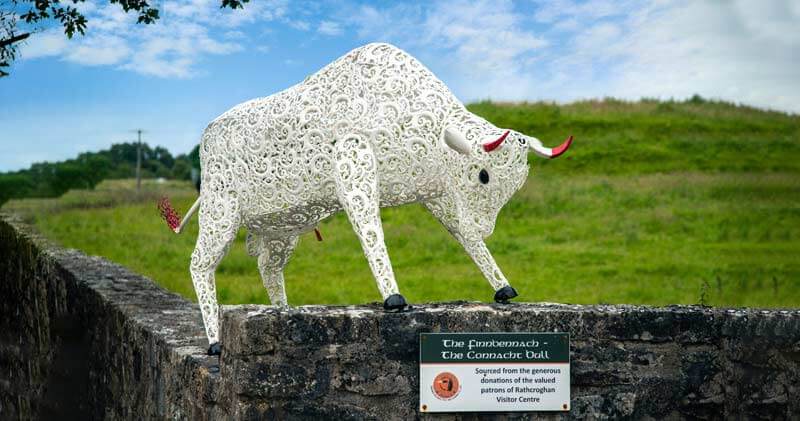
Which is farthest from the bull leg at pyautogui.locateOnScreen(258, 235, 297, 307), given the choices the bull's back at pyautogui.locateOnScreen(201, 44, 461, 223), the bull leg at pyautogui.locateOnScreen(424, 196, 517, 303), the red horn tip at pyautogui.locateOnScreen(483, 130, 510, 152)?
the red horn tip at pyautogui.locateOnScreen(483, 130, 510, 152)

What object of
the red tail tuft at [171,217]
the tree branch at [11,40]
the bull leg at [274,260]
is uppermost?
the tree branch at [11,40]

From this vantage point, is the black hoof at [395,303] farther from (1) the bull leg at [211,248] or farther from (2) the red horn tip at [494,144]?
(1) the bull leg at [211,248]

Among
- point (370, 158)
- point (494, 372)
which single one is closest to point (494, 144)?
point (370, 158)

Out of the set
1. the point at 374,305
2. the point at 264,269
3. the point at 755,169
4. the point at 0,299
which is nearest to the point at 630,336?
the point at 374,305

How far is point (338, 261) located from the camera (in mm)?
13320

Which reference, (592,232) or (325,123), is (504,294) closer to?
(325,123)

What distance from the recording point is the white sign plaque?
448cm

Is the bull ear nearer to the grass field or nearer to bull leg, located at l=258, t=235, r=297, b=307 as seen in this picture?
bull leg, located at l=258, t=235, r=297, b=307

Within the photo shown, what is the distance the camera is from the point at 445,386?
4.50 meters

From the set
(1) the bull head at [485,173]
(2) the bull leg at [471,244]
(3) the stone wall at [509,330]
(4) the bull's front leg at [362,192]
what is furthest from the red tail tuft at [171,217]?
(1) the bull head at [485,173]

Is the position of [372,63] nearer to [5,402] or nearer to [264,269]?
[264,269]

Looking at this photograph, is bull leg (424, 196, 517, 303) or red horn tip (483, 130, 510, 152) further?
bull leg (424, 196, 517, 303)

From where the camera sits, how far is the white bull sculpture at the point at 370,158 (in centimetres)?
490

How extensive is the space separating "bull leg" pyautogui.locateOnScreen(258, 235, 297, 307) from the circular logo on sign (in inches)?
67.5
